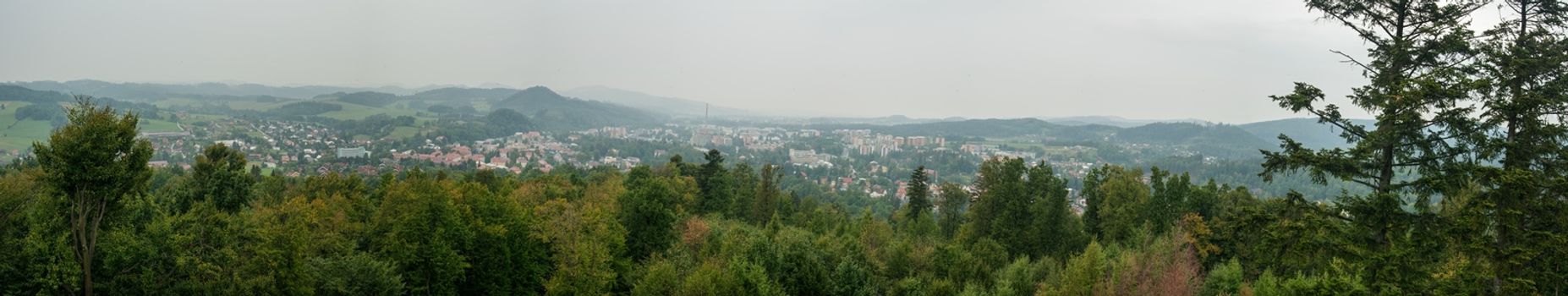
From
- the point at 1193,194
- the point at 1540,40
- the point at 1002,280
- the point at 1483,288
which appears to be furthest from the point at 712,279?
the point at 1193,194

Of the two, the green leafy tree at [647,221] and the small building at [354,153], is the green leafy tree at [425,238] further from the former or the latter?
the small building at [354,153]

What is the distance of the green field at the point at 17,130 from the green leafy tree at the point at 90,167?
132747mm

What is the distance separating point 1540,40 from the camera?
1154cm

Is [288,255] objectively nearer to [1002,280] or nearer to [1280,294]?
[1002,280]

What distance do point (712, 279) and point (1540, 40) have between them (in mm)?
16517

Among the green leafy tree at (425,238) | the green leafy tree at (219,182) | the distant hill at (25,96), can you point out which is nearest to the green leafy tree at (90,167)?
the green leafy tree at (425,238)

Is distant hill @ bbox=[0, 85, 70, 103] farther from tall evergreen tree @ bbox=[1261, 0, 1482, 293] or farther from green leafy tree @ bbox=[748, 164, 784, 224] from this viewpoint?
tall evergreen tree @ bbox=[1261, 0, 1482, 293]

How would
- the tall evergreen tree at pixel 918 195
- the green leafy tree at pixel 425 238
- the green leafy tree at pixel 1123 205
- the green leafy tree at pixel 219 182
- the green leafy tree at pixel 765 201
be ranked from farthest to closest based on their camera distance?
the tall evergreen tree at pixel 918 195, the green leafy tree at pixel 765 201, the green leafy tree at pixel 1123 205, the green leafy tree at pixel 219 182, the green leafy tree at pixel 425 238

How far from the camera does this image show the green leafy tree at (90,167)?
1341 centimetres

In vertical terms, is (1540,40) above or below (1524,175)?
above

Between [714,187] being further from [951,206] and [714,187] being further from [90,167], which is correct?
[90,167]

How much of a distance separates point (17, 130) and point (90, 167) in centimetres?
16370

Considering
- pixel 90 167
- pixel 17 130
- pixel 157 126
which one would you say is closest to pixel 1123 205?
pixel 90 167

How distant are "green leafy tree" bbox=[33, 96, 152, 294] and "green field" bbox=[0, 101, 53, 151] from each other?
133m
